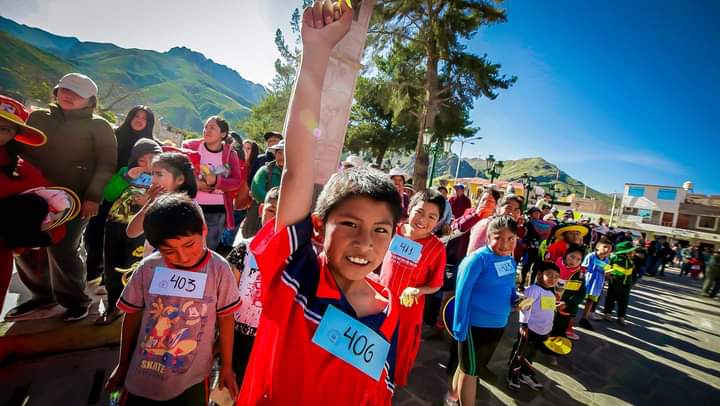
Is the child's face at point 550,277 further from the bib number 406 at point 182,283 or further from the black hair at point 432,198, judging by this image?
the bib number 406 at point 182,283

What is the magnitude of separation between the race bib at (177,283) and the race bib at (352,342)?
2.67 feet

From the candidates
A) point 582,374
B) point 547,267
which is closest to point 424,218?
point 547,267

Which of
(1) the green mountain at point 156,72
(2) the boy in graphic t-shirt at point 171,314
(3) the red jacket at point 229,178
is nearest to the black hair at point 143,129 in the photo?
(3) the red jacket at point 229,178

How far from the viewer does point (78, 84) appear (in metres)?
2.42

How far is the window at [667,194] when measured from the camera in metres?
40.5

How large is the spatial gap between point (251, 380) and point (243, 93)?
208 metres

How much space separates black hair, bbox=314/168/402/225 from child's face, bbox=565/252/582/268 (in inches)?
146

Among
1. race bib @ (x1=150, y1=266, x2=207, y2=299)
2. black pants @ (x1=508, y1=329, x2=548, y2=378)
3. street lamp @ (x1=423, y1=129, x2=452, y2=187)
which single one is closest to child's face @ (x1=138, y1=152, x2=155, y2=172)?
race bib @ (x1=150, y1=266, x2=207, y2=299)

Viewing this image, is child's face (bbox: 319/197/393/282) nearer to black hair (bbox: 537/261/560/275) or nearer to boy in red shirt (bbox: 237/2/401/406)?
boy in red shirt (bbox: 237/2/401/406)

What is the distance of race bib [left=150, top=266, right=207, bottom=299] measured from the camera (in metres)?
1.38

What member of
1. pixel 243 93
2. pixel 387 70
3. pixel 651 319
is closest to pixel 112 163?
pixel 651 319

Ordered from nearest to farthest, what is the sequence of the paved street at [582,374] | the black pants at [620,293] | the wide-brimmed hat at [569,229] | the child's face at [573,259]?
the paved street at [582,374] < the child's face at [573,259] < the wide-brimmed hat at [569,229] < the black pants at [620,293]

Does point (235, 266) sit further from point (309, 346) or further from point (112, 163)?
point (112, 163)

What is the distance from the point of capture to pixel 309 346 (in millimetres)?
952
